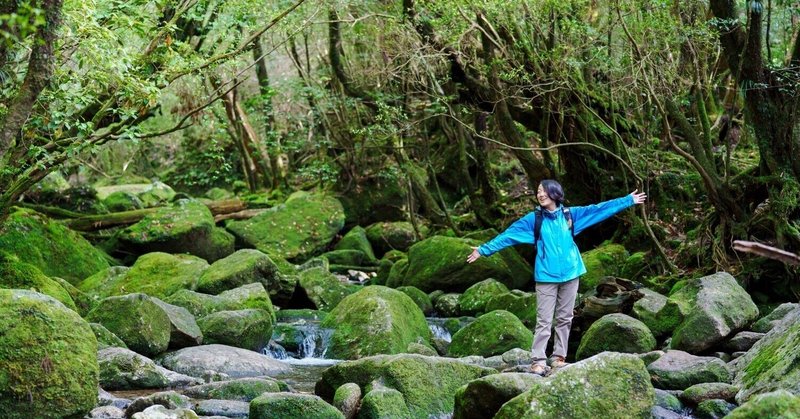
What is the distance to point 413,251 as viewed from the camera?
15.7 meters

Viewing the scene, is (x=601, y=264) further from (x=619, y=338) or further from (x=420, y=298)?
(x=619, y=338)

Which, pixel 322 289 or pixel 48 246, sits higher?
pixel 48 246

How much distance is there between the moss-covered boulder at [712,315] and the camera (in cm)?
919

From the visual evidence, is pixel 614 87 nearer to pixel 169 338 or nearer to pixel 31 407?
pixel 169 338

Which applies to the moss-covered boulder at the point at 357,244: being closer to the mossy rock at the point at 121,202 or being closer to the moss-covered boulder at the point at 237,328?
the mossy rock at the point at 121,202

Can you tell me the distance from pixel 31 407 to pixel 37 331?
57 centimetres

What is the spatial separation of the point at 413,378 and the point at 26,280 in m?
5.56

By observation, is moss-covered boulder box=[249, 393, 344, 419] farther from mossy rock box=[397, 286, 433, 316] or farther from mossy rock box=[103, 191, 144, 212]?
mossy rock box=[103, 191, 144, 212]

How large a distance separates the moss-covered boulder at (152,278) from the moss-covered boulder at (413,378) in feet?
20.7

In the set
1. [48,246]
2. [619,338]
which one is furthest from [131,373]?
[48,246]

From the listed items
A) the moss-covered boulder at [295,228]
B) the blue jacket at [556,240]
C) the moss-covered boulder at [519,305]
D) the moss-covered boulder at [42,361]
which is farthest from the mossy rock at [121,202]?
the blue jacket at [556,240]

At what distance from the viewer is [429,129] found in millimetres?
20844

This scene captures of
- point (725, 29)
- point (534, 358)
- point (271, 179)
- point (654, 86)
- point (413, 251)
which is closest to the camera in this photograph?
point (534, 358)

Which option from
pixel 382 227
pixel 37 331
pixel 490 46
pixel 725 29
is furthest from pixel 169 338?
pixel 382 227
